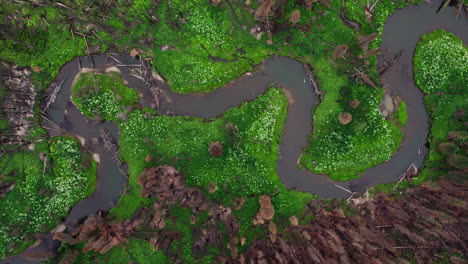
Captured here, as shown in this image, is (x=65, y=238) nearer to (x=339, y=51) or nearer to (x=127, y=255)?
(x=127, y=255)

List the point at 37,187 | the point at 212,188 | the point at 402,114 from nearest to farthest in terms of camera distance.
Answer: the point at 212,188
the point at 37,187
the point at 402,114

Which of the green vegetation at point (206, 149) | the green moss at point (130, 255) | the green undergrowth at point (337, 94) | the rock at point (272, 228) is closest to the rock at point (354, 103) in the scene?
the green undergrowth at point (337, 94)

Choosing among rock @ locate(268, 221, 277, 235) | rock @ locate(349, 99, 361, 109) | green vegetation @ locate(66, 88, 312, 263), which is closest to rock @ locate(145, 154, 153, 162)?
green vegetation @ locate(66, 88, 312, 263)

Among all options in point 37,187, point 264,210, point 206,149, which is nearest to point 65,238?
point 37,187

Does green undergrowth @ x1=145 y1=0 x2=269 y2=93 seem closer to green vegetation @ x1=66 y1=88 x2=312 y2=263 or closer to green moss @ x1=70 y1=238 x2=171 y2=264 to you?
green vegetation @ x1=66 y1=88 x2=312 y2=263

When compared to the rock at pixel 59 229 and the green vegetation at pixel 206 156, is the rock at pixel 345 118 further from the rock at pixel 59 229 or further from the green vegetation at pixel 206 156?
the rock at pixel 59 229

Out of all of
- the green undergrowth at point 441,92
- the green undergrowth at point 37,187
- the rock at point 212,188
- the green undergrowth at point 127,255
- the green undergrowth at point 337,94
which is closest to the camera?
the rock at point 212,188
